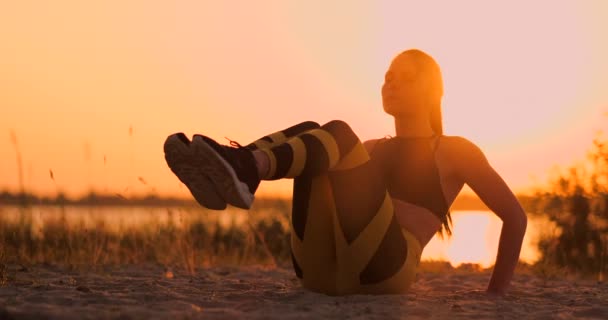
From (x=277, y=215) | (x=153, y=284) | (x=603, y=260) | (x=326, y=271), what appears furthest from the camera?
(x=277, y=215)

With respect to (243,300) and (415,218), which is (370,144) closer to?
(415,218)

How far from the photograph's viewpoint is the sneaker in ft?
11.6

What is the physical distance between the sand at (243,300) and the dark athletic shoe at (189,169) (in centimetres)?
56

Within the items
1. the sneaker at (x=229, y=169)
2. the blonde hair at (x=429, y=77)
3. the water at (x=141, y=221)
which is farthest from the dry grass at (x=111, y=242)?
the sneaker at (x=229, y=169)

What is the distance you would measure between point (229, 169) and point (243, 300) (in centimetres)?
116

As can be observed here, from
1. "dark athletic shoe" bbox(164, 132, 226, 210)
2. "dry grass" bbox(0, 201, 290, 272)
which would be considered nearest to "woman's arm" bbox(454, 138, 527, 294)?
"dark athletic shoe" bbox(164, 132, 226, 210)

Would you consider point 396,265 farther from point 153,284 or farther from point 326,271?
point 153,284

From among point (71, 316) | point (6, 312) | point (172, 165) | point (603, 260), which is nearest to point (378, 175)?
point (172, 165)

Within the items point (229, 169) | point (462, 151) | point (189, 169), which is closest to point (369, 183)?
point (462, 151)

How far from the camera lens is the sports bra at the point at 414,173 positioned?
446 cm

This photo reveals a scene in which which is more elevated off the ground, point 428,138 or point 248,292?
point 428,138

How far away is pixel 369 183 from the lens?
402 centimetres

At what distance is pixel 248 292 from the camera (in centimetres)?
483

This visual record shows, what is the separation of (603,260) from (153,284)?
5.59 m
